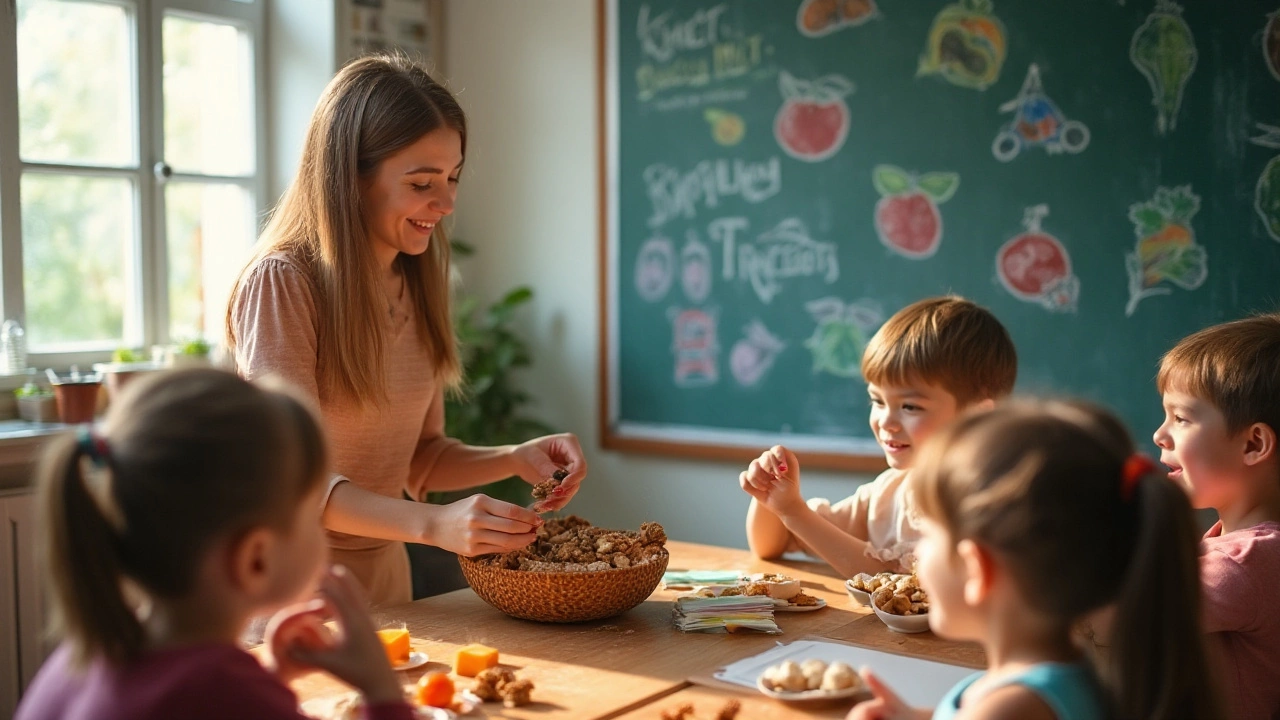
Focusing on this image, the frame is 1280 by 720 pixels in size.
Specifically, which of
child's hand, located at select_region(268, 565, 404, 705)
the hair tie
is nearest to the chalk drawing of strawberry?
the hair tie

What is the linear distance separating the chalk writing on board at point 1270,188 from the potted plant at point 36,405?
3.16 m

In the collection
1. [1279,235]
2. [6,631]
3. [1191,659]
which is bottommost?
[6,631]

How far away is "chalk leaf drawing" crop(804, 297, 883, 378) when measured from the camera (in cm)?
344

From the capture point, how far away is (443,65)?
14.0 ft

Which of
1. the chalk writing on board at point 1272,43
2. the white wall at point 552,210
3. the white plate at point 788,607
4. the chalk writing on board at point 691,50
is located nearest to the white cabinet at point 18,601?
the white wall at point 552,210

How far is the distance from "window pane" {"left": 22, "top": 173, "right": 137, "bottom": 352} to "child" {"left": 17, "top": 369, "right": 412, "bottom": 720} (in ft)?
8.72

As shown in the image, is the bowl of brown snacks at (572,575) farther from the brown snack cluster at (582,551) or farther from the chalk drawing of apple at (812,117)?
the chalk drawing of apple at (812,117)

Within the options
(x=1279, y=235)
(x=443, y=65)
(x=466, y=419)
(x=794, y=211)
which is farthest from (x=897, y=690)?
(x=443, y=65)

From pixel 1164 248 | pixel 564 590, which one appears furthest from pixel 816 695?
pixel 1164 248

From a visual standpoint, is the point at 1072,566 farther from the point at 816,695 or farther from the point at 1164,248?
the point at 1164,248

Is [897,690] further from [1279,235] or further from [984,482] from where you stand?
[1279,235]

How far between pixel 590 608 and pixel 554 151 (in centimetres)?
251

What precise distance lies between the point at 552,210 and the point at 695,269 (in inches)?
23.2

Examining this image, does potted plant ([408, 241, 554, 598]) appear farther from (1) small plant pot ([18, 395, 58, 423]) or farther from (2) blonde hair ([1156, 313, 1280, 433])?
(2) blonde hair ([1156, 313, 1280, 433])
